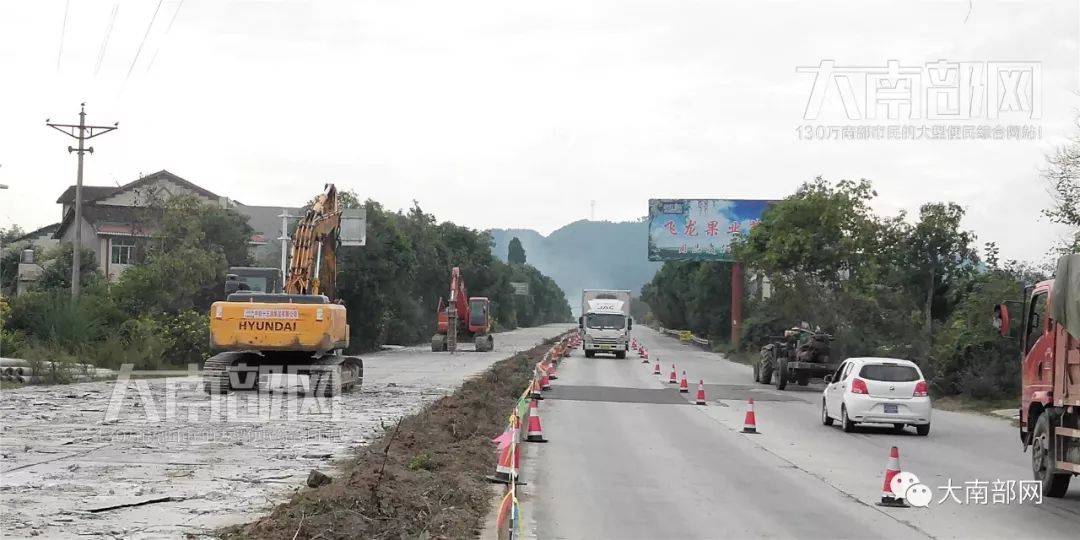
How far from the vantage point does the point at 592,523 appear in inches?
474

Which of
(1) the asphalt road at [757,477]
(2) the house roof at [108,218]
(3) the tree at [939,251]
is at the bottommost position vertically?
(1) the asphalt road at [757,477]

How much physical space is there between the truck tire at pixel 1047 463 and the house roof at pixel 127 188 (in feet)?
266

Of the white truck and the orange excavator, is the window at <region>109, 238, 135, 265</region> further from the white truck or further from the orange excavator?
the white truck

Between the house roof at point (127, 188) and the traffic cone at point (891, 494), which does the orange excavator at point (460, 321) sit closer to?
the house roof at point (127, 188)

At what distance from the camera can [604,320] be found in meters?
60.8

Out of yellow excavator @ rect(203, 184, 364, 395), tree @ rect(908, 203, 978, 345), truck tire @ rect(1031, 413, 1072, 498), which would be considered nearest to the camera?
truck tire @ rect(1031, 413, 1072, 498)

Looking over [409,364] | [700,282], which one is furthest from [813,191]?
[700,282]

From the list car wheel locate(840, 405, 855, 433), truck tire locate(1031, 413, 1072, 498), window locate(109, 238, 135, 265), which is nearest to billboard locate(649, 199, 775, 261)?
window locate(109, 238, 135, 265)

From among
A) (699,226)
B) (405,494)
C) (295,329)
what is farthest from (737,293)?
(405,494)

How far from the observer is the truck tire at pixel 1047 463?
1416 centimetres

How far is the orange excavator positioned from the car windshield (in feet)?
135

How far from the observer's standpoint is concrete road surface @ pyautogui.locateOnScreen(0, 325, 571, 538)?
11.2 m

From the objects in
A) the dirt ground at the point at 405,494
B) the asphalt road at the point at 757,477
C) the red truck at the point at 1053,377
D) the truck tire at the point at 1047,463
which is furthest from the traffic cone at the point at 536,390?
the truck tire at the point at 1047,463

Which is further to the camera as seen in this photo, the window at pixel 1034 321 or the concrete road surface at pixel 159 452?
the window at pixel 1034 321
